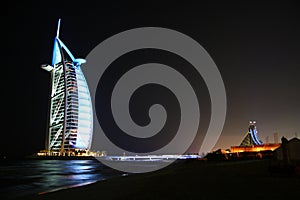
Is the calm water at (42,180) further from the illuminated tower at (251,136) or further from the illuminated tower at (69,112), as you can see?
the illuminated tower at (251,136)

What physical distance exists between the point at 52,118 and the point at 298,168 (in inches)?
4465

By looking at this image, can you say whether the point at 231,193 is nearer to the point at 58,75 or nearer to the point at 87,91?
the point at 87,91

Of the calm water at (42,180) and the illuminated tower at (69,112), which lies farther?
the illuminated tower at (69,112)

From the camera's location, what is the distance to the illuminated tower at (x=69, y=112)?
110 meters

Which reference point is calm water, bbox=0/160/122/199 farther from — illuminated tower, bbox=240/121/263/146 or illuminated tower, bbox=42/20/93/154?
illuminated tower, bbox=240/121/263/146

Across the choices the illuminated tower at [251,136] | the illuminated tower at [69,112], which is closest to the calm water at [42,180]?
the illuminated tower at [69,112]

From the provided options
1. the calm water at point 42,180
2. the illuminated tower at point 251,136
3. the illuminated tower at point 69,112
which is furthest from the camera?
the illuminated tower at point 251,136

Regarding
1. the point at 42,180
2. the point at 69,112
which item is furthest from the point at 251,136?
the point at 42,180

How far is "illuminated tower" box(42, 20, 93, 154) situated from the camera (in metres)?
110

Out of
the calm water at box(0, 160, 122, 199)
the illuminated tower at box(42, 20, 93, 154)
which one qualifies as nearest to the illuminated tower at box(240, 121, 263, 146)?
the illuminated tower at box(42, 20, 93, 154)

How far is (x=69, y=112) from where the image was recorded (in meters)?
110

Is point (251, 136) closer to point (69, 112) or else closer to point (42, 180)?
point (69, 112)

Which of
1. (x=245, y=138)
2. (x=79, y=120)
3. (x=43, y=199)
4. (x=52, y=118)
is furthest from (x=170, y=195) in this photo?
(x=245, y=138)

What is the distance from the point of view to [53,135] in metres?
116
